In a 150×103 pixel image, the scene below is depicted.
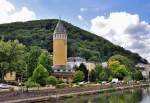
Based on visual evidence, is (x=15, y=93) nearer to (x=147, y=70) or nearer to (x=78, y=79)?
(x=78, y=79)

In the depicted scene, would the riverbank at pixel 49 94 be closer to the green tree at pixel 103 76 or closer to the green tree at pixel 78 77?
the green tree at pixel 78 77

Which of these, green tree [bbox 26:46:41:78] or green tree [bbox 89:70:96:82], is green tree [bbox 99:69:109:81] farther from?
green tree [bbox 26:46:41:78]

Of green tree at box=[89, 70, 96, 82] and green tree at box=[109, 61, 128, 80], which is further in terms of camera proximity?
green tree at box=[109, 61, 128, 80]

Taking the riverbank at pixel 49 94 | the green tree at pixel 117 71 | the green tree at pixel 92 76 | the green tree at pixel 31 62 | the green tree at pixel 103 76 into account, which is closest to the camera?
the riverbank at pixel 49 94

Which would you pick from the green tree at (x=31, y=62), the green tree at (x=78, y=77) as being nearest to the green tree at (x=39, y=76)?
the green tree at (x=31, y=62)

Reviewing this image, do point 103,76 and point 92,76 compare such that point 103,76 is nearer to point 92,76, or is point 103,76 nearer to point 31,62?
point 92,76

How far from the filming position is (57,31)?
96.7m

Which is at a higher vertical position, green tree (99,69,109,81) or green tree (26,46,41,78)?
green tree (26,46,41,78)

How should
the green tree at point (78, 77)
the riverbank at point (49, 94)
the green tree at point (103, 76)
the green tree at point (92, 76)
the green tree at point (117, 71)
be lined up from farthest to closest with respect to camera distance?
the green tree at point (117, 71), the green tree at point (103, 76), the green tree at point (92, 76), the green tree at point (78, 77), the riverbank at point (49, 94)

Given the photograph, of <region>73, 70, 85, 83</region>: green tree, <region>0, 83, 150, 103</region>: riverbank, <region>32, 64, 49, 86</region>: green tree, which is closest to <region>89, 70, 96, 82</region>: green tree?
<region>73, 70, 85, 83</region>: green tree

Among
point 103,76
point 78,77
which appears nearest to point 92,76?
point 103,76

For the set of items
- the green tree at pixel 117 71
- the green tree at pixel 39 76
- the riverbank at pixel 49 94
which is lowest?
the riverbank at pixel 49 94

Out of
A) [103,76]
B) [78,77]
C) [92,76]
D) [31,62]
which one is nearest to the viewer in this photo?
[31,62]

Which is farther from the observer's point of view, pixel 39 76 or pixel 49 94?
pixel 39 76
